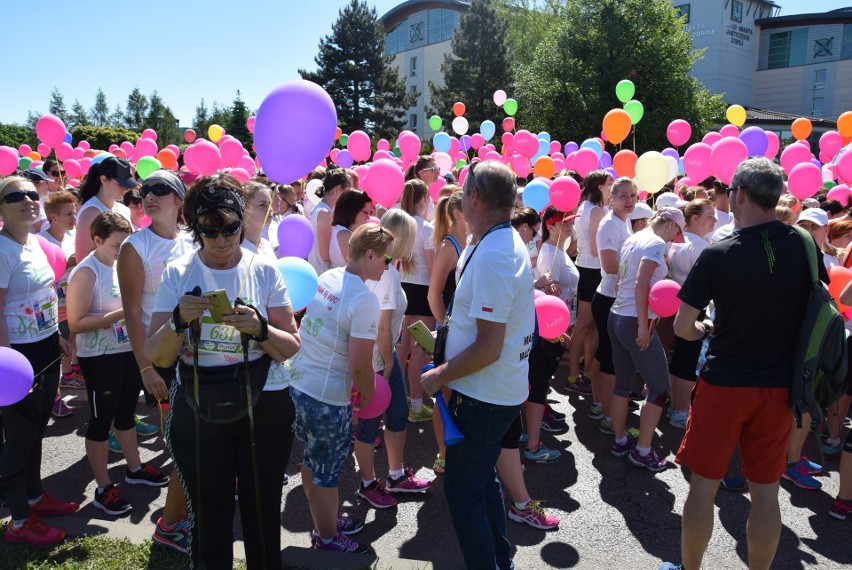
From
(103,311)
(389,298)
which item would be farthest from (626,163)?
(103,311)

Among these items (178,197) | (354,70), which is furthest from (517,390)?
(354,70)

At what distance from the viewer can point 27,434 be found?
3129mm

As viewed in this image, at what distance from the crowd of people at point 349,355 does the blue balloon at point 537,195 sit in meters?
1.34

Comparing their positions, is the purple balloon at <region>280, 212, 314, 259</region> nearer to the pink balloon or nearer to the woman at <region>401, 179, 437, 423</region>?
the woman at <region>401, 179, 437, 423</region>

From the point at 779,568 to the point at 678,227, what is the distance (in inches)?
88.5

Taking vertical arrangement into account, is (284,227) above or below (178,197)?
below

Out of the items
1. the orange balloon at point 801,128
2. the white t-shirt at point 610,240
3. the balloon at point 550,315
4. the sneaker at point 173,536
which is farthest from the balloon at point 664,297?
the orange balloon at point 801,128

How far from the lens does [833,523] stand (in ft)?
11.5

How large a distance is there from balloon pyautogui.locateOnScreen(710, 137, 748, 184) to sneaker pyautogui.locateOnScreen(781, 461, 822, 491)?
10.4 feet

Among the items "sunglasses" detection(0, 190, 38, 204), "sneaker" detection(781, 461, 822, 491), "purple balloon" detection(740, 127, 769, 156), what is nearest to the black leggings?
"sunglasses" detection(0, 190, 38, 204)

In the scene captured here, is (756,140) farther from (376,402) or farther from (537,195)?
(376,402)

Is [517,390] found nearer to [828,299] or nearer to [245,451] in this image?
[245,451]

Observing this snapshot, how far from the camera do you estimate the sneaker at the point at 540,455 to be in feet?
13.8

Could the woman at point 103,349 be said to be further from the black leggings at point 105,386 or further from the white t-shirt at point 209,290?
the white t-shirt at point 209,290
